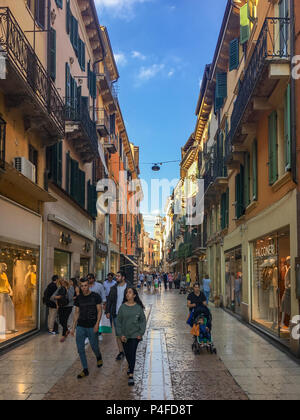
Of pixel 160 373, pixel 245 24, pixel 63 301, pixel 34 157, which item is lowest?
pixel 160 373

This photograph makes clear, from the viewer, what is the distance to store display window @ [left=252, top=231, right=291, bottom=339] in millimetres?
11738

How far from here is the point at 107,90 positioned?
2989 centimetres

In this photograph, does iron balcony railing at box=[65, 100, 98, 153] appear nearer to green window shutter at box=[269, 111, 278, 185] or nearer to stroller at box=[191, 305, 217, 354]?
green window shutter at box=[269, 111, 278, 185]

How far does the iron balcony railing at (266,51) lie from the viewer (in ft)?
36.4

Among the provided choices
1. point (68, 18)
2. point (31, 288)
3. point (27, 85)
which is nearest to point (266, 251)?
point (31, 288)

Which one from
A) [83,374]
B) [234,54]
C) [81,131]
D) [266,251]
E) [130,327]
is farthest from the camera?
[234,54]

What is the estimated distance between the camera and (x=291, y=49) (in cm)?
1062

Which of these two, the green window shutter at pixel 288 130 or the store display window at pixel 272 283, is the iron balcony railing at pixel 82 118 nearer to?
the store display window at pixel 272 283

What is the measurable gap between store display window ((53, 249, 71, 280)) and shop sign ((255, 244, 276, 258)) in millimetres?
6940

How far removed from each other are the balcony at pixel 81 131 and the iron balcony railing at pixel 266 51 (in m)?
6.23

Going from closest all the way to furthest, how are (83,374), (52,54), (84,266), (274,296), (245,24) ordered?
(83,374) → (274,296) → (52,54) → (245,24) → (84,266)

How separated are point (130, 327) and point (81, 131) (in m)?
12.4

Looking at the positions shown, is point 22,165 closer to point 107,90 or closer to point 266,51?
point 266,51

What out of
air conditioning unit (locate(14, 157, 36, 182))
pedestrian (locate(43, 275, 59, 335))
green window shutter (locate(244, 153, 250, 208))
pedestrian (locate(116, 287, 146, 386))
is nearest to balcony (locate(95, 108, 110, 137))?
green window shutter (locate(244, 153, 250, 208))
